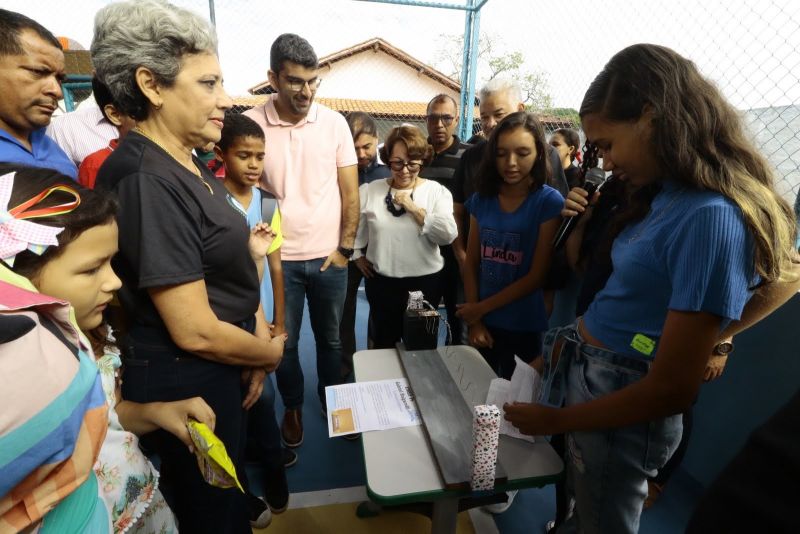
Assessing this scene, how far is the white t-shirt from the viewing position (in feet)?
7.80

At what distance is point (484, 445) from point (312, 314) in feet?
5.51

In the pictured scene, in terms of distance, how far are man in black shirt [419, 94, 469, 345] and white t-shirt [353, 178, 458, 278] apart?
513mm

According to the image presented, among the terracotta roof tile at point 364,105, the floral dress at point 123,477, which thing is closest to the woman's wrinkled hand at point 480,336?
the floral dress at point 123,477

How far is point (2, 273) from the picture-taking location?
548 mm

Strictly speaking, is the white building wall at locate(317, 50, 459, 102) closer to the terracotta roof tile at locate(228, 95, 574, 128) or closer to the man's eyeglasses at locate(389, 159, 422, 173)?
the terracotta roof tile at locate(228, 95, 574, 128)

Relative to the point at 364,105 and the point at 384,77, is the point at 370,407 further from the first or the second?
the point at 384,77

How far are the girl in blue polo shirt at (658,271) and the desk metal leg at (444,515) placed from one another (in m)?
0.31

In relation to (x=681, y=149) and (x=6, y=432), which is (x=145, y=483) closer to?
(x=6, y=432)

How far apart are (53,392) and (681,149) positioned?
1.21 m

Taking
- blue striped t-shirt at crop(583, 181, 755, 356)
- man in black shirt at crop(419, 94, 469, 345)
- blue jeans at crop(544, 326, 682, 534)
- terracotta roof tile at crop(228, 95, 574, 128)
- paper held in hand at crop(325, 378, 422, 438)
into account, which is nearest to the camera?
blue striped t-shirt at crop(583, 181, 755, 356)

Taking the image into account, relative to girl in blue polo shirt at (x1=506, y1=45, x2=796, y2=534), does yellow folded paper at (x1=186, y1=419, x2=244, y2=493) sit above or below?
below

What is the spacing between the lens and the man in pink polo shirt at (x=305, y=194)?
2.12 metres

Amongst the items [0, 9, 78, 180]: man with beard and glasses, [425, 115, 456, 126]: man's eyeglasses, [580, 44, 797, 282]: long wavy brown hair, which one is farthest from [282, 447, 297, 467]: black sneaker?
[425, 115, 456, 126]: man's eyeglasses

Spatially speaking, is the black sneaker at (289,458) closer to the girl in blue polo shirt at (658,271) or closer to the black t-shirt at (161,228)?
the black t-shirt at (161,228)
